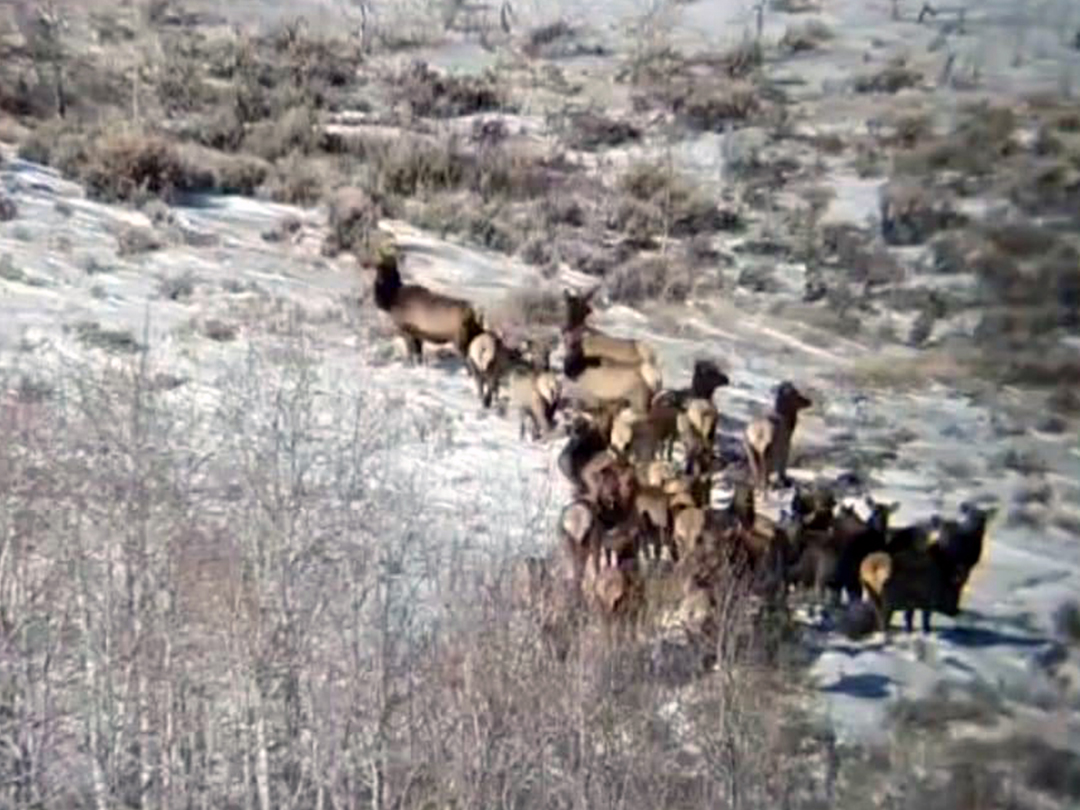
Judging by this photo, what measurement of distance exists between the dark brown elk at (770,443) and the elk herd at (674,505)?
0.05 feet

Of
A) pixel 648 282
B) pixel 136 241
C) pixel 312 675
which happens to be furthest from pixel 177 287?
pixel 312 675

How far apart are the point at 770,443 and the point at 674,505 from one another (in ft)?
7.24

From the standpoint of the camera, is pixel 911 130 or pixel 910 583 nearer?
pixel 910 583

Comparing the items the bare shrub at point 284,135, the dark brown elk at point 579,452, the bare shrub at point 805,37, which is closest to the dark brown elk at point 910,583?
the dark brown elk at point 579,452

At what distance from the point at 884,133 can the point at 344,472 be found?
571 inches

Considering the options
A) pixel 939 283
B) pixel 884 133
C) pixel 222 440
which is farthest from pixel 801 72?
pixel 222 440

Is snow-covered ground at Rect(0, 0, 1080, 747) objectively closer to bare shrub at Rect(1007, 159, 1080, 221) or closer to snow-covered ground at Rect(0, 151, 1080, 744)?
snow-covered ground at Rect(0, 151, 1080, 744)

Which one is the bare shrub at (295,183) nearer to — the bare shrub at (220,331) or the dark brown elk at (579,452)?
the bare shrub at (220,331)

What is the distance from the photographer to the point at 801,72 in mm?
31234

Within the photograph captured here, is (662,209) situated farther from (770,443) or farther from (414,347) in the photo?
(770,443)

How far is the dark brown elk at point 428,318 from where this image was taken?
2075cm

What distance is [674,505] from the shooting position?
16.8 m

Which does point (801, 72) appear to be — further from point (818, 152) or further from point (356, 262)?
point (356, 262)

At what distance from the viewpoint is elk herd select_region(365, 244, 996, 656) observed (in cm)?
1587
